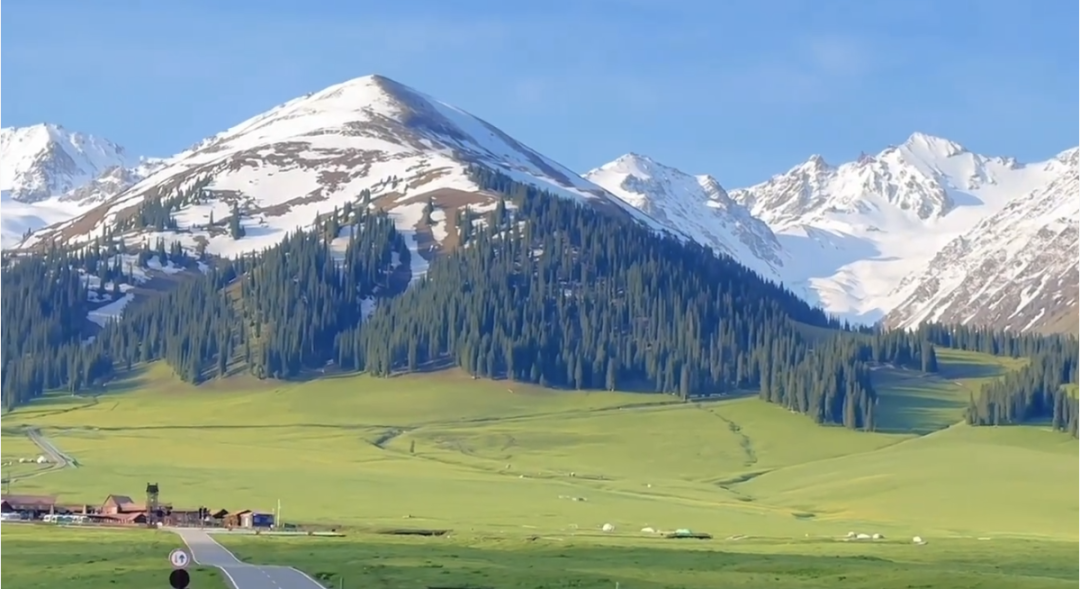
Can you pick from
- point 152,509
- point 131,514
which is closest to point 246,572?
point 152,509

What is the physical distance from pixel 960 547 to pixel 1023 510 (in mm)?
55820

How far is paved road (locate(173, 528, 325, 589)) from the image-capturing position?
83.7 metres

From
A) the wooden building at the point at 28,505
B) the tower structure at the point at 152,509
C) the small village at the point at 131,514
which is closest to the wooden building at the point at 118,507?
the small village at the point at 131,514

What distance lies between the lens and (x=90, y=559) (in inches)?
4006

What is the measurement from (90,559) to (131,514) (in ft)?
Result: 187

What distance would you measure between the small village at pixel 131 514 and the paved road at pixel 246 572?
3175 cm

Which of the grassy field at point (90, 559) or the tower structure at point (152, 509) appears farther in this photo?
the tower structure at point (152, 509)

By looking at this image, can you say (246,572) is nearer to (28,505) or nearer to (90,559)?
(90,559)

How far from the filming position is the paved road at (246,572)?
275 feet

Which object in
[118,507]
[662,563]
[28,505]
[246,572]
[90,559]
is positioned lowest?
[28,505]

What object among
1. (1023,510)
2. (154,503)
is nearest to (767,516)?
(1023,510)

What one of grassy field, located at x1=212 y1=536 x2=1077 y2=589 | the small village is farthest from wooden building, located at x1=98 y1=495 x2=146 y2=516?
grassy field, located at x1=212 y1=536 x2=1077 y2=589

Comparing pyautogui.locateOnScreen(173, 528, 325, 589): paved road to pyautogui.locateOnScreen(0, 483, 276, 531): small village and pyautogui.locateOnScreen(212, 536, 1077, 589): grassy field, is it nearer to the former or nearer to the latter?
pyautogui.locateOnScreen(212, 536, 1077, 589): grassy field

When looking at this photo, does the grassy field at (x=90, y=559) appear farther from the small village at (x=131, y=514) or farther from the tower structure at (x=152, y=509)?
the tower structure at (x=152, y=509)
